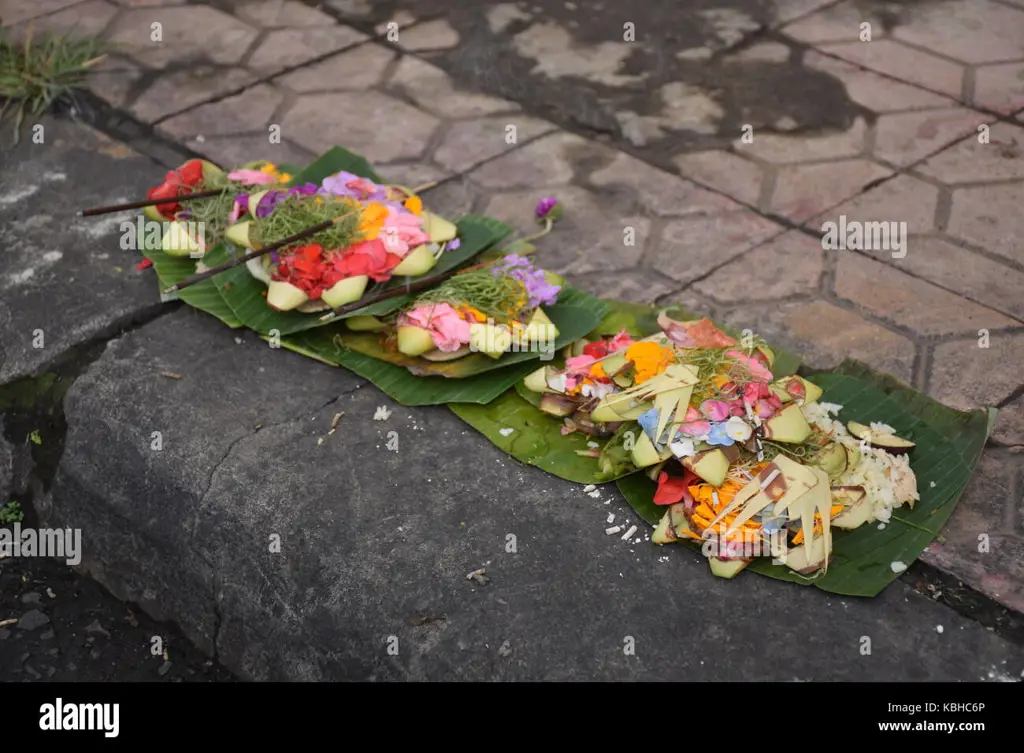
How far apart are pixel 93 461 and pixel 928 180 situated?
2.82 meters

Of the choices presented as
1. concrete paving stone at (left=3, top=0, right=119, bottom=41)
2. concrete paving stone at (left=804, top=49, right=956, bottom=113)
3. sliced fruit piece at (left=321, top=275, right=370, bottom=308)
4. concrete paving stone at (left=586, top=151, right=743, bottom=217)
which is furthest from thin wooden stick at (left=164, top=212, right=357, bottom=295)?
concrete paving stone at (left=3, top=0, right=119, bottom=41)

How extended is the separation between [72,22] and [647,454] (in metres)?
3.81

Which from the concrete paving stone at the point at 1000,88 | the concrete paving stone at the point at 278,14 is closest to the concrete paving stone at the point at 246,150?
the concrete paving stone at the point at 278,14

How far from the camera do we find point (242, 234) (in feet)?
11.0

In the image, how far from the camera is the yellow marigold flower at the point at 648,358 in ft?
9.18

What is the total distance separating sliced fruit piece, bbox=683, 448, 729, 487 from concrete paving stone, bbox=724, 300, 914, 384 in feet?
2.18

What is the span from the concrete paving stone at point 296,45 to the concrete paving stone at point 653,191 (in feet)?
4.99

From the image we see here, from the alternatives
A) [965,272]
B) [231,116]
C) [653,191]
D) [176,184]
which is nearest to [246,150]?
[231,116]

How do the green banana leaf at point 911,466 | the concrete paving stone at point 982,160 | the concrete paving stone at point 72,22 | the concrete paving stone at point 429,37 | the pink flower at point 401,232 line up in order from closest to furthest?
1. the green banana leaf at point 911,466
2. the pink flower at point 401,232
3. the concrete paving stone at point 982,160
4. the concrete paving stone at point 429,37
5. the concrete paving stone at point 72,22

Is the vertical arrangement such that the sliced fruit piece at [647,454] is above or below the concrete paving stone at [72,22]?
below

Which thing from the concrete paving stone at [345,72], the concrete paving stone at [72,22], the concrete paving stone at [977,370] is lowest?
the concrete paving stone at [977,370]

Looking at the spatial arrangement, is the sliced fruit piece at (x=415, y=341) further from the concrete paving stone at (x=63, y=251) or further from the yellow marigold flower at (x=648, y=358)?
the concrete paving stone at (x=63, y=251)

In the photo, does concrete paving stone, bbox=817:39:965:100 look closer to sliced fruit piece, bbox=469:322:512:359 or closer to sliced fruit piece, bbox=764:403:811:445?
sliced fruit piece, bbox=764:403:811:445
